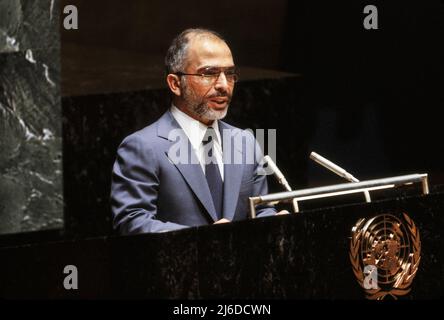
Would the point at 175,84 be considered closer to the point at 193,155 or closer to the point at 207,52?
the point at 207,52

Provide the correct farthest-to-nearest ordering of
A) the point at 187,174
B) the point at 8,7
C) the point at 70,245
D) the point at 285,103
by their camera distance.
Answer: the point at 285,103
the point at 8,7
the point at 187,174
the point at 70,245

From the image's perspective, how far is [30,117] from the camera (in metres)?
6.09

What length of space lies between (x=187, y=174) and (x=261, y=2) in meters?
1.58

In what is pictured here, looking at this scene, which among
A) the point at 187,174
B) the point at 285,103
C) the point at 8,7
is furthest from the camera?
the point at 285,103

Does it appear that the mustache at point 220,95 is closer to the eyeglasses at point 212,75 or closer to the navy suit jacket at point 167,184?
the eyeglasses at point 212,75

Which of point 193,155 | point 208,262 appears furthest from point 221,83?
point 208,262

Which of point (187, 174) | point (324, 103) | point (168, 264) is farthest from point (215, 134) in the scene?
point (324, 103)

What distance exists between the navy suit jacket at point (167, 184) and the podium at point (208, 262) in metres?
0.38

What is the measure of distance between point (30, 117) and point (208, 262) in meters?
1.64

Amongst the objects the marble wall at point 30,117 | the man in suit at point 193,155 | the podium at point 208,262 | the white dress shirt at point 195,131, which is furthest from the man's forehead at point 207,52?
the marble wall at point 30,117

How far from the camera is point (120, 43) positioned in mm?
6340

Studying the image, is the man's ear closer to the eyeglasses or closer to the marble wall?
the eyeglasses
